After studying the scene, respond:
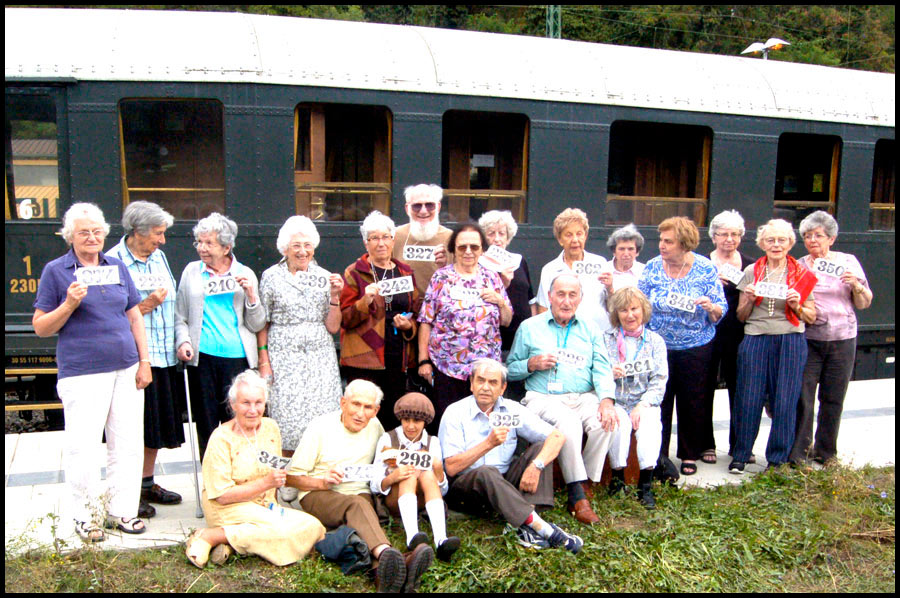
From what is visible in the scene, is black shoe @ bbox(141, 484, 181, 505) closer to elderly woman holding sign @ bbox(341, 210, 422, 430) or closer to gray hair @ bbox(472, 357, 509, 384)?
elderly woman holding sign @ bbox(341, 210, 422, 430)

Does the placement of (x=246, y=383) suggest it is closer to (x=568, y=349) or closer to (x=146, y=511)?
(x=146, y=511)

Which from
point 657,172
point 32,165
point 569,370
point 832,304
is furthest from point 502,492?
point 657,172

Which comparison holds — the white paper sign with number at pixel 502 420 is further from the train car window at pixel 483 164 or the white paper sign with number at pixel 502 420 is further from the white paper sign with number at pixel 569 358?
the train car window at pixel 483 164

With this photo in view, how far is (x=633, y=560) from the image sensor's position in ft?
13.8

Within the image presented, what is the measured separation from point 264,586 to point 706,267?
11.4ft

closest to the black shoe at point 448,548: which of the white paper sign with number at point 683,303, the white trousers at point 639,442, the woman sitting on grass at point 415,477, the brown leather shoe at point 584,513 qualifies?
the woman sitting on grass at point 415,477

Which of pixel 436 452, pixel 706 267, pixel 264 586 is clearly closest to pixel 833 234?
pixel 706 267

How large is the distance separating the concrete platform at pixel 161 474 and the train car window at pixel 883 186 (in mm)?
2064

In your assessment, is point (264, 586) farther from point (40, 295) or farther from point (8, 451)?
point (8, 451)

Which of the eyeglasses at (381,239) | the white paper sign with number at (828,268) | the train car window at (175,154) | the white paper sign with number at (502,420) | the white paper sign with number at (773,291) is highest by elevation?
the train car window at (175,154)

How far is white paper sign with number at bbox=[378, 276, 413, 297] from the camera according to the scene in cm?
483

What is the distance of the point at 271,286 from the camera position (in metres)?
4.79

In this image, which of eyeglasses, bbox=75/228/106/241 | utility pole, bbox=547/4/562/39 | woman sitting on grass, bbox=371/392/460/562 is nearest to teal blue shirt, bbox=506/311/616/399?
woman sitting on grass, bbox=371/392/460/562

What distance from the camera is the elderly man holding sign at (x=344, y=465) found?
419cm
